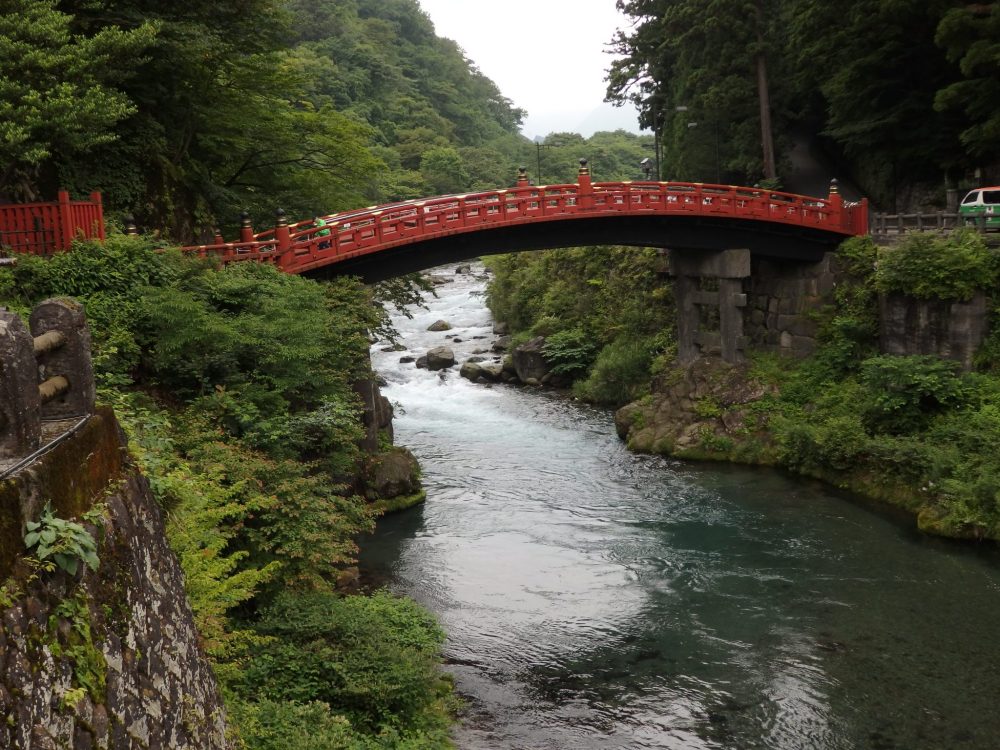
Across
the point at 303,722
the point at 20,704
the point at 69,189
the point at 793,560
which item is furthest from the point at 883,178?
the point at 20,704

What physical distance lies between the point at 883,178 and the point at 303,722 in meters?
34.2

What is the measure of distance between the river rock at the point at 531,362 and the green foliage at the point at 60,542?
31954 millimetres

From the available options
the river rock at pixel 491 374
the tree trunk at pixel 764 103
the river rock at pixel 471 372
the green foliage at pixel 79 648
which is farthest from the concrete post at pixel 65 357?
the tree trunk at pixel 764 103

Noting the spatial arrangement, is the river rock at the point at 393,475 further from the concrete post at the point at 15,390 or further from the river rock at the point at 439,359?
the concrete post at the point at 15,390

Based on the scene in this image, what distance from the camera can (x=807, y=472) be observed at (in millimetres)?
24547

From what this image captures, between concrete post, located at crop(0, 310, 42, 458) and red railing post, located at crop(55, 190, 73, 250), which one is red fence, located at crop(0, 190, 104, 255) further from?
concrete post, located at crop(0, 310, 42, 458)

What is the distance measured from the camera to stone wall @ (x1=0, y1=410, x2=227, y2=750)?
5398 millimetres

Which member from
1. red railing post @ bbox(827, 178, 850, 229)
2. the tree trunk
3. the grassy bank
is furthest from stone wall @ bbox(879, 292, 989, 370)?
the grassy bank

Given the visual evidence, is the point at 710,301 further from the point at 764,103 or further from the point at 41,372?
the point at 41,372

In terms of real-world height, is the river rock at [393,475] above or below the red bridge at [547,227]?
below

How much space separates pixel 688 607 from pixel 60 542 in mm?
13227

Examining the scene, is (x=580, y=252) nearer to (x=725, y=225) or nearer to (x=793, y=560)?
(x=725, y=225)

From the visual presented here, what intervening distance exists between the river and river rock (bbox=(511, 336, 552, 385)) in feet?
34.6

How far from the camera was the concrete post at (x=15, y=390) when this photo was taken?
5887 mm
